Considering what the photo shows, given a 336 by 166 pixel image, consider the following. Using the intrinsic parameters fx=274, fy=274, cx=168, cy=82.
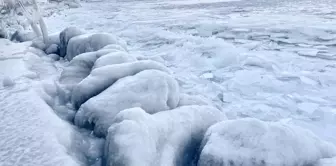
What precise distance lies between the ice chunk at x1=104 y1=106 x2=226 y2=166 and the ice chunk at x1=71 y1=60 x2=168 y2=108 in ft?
3.21

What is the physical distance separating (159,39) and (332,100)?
533 cm

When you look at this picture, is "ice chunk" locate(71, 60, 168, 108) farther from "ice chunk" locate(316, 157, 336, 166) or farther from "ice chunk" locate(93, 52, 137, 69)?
"ice chunk" locate(316, 157, 336, 166)

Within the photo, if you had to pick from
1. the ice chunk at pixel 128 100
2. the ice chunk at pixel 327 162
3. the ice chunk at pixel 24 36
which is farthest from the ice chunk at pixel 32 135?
the ice chunk at pixel 24 36

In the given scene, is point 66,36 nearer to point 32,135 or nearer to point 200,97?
point 200,97

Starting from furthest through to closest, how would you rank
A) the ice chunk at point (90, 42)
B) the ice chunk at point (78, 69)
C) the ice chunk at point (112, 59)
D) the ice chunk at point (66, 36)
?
the ice chunk at point (66, 36) → the ice chunk at point (90, 42) → the ice chunk at point (78, 69) → the ice chunk at point (112, 59)

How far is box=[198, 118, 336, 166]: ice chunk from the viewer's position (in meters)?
1.77

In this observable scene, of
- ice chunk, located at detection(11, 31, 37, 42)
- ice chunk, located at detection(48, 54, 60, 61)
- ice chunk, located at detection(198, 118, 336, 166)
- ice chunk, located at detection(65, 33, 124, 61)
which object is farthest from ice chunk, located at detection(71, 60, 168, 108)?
ice chunk, located at detection(11, 31, 37, 42)

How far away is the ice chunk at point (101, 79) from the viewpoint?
10.0 feet

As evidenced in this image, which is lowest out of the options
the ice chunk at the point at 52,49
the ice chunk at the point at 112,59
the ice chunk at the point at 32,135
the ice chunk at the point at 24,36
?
the ice chunk at the point at 24,36

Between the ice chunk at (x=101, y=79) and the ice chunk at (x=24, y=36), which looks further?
the ice chunk at (x=24, y=36)

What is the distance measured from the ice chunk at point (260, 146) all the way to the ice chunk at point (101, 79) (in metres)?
1.53

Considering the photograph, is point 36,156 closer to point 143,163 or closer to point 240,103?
point 143,163

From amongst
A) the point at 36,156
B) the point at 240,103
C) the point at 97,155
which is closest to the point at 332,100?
the point at 240,103

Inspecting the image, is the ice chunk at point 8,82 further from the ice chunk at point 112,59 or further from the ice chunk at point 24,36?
the ice chunk at point 24,36
